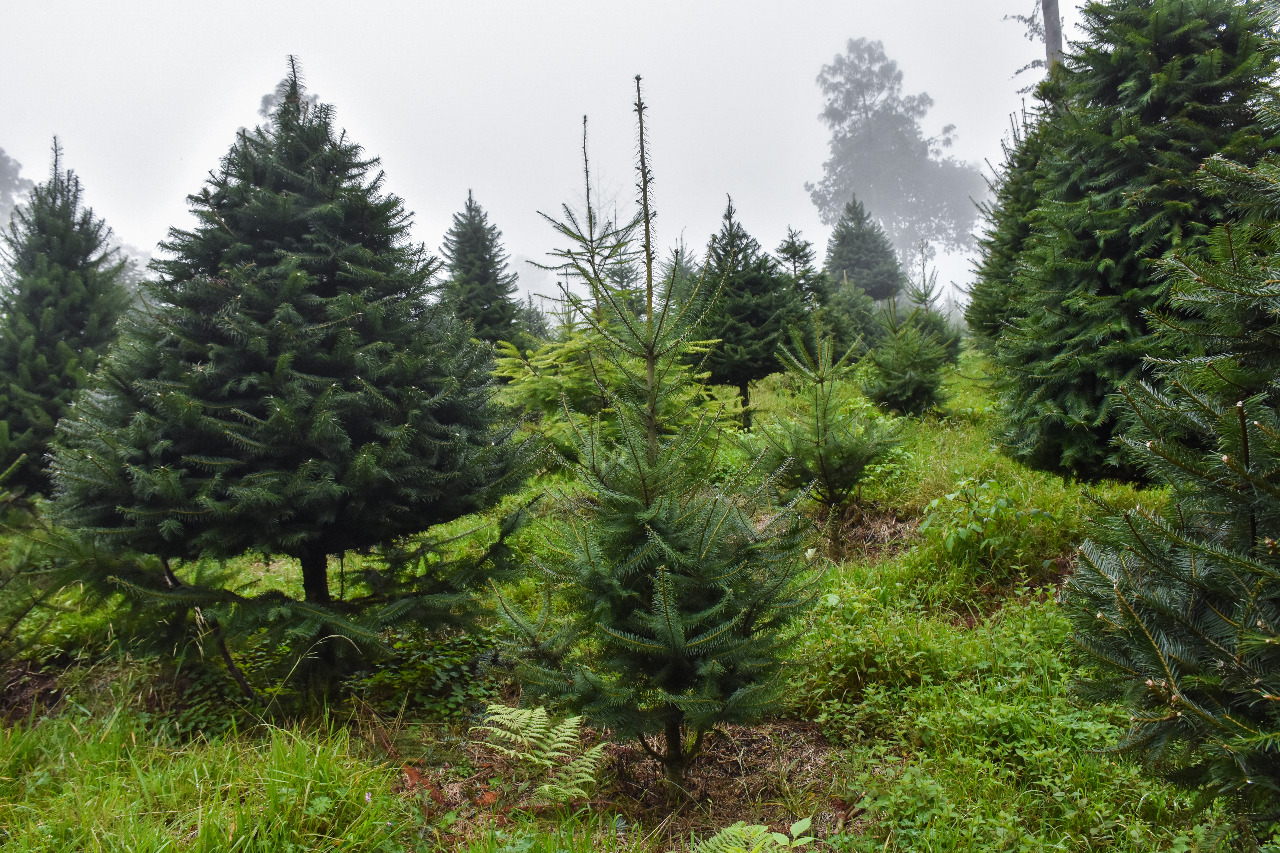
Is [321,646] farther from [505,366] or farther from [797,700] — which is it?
[505,366]

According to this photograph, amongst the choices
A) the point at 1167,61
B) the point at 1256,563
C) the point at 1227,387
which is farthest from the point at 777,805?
the point at 1167,61

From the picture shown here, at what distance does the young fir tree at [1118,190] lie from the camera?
4.56 metres

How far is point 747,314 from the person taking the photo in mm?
9305

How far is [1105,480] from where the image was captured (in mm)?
5078

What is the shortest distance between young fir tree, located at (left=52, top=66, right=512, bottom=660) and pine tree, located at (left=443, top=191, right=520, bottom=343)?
7.34 metres

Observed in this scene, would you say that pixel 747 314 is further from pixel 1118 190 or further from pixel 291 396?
pixel 291 396

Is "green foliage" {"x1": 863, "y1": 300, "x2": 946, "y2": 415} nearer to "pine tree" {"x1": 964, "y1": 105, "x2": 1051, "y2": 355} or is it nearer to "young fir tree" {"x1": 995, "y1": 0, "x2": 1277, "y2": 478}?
Result: "pine tree" {"x1": 964, "y1": 105, "x2": 1051, "y2": 355}

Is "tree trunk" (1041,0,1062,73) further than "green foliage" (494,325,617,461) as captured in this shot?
Yes

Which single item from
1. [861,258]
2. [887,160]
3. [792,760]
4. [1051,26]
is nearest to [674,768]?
[792,760]

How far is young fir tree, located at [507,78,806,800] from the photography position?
8.75ft

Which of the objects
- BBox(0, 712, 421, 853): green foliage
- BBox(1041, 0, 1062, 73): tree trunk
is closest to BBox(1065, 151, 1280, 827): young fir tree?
BBox(0, 712, 421, 853): green foliage

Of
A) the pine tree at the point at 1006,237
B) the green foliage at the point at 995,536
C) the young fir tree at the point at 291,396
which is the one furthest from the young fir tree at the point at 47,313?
the pine tree at the point at 1006,237

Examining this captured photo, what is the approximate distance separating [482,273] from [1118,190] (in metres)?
10.7

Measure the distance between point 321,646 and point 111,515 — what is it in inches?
54.2
